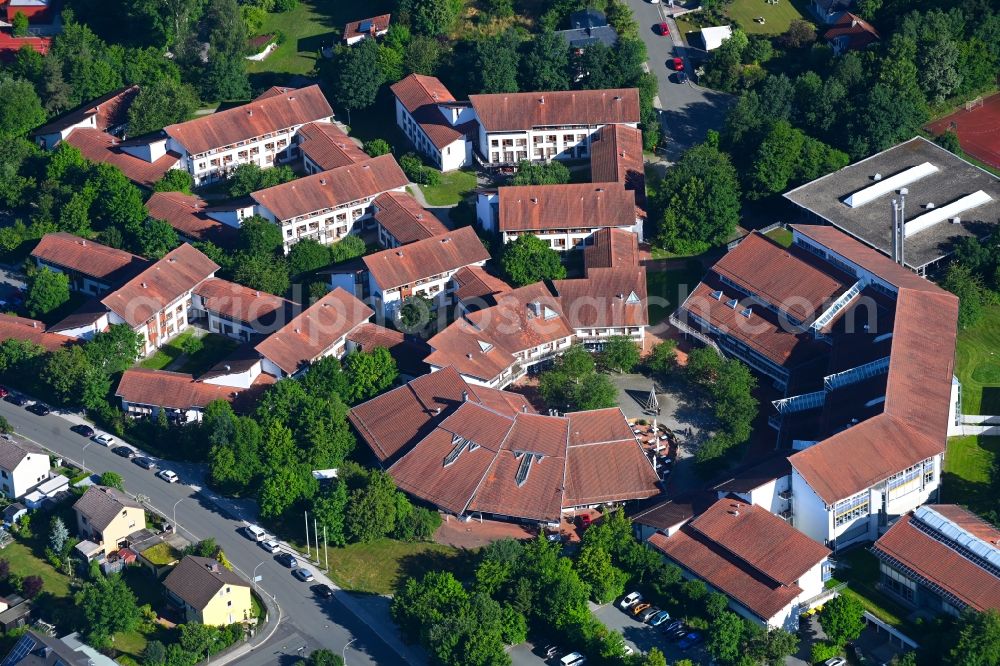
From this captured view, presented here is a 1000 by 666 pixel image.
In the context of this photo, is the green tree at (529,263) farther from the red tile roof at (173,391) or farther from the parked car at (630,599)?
the parked car at (630,599)

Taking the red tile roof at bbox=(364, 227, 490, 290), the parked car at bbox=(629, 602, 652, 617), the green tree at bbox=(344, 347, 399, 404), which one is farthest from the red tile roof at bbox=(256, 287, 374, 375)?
the parked car at bbox=(629, 602, 652, 617)

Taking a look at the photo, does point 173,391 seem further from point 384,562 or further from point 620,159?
point 620,159

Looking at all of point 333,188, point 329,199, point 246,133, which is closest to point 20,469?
point 329,199

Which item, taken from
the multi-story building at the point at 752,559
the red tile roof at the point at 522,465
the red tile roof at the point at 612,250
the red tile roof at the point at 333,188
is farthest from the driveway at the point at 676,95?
the multi-story building at the point at 752,559

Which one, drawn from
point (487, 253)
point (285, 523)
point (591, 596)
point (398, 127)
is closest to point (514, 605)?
point (591, 596)

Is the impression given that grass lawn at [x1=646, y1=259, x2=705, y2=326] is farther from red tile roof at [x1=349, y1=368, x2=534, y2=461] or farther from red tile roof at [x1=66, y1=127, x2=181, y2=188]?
red tile roof at [x1=66, y1=127, x2=181, y2=188]
